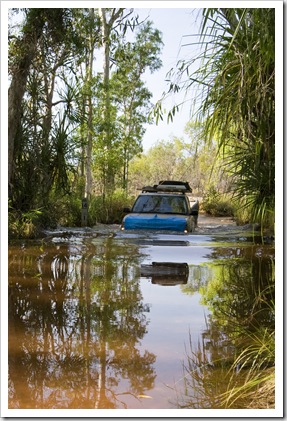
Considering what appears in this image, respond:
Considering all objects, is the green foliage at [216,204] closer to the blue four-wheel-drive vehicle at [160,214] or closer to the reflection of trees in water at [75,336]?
the blue four-wheel-drive vehicle at [160,214]

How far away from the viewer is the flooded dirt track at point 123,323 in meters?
3.66

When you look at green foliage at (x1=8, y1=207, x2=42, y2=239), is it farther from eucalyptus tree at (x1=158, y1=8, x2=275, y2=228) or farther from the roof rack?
eucalyptus tree at (x1=158, y1=8, x2=275, y2=228)

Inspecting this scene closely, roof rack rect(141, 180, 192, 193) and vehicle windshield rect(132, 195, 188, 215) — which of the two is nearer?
vehicle windshield rect(132, 195, 188, 215)

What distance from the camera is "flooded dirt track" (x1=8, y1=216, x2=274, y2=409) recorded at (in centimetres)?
366

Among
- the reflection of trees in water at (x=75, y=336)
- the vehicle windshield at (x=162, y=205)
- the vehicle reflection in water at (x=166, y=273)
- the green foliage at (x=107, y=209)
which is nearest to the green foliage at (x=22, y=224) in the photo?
the vehicle windshield at (x=162, y=205)

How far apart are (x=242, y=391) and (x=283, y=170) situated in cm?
134

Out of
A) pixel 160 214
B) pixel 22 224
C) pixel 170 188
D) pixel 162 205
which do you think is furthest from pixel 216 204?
pixel 22 224

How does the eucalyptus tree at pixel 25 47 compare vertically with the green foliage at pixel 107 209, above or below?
above

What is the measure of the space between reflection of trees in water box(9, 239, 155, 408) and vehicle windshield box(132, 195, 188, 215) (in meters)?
5.52

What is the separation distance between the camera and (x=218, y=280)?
7.86 meters

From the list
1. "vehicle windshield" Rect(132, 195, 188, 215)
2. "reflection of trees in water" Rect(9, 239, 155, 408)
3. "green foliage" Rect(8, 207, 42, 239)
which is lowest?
"reflection of trees in water" Rect(9, 239, 155, 408)

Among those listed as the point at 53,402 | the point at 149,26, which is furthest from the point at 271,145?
the point at 149,26

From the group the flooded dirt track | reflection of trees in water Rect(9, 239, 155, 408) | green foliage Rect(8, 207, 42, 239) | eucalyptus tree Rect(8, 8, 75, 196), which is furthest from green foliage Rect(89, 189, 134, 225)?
reflection of trees in water Rect(9, 239, 155, 408)

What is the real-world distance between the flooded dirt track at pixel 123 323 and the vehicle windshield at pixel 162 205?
3435 mm
